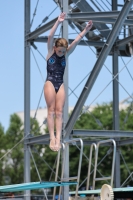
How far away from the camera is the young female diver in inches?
414

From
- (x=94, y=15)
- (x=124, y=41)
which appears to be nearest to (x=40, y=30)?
(x=94, y=15)

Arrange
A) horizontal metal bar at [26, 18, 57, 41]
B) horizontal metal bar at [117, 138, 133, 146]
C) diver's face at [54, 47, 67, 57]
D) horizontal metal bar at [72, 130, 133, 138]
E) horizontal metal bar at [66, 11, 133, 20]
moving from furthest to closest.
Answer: horizontal metal bar at [117, 138, 133, 146] → horizontal metal bar at [26, 18, 57, 41] → horizontal metal bar at [72, 130, 133, 138] → horizontal metal bar at [66, 11, 133, 20] → diver's face at [54, 47, 67, 57]

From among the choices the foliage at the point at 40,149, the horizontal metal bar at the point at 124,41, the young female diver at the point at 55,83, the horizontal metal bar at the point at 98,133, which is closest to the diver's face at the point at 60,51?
the young female diver at the point at 55,83

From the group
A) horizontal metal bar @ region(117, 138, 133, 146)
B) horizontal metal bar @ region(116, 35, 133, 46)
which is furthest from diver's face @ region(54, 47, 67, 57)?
horizontal metal bar @ region(117, 138, 133, 146)

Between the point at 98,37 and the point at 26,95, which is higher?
the point at 98,37

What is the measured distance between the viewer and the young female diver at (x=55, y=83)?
10523 mm

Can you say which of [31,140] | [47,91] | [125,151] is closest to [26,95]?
[31,140]

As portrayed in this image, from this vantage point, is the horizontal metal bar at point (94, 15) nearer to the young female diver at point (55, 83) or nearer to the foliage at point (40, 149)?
the young female diver at point (55, 83)

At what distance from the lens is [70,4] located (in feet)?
60.5

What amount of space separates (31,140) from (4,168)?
37375 mm

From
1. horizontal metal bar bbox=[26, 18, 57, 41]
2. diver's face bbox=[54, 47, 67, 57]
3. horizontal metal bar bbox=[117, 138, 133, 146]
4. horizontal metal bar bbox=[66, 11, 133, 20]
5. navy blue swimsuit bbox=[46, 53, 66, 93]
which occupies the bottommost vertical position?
horizontal metal bar bbox=[117, 138, 133, 146]

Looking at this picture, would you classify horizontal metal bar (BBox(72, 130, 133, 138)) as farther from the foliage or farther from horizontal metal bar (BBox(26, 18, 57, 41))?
the foliage

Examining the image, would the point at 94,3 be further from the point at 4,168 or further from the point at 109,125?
the point at 4,168

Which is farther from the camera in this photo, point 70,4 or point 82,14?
point 70,4
